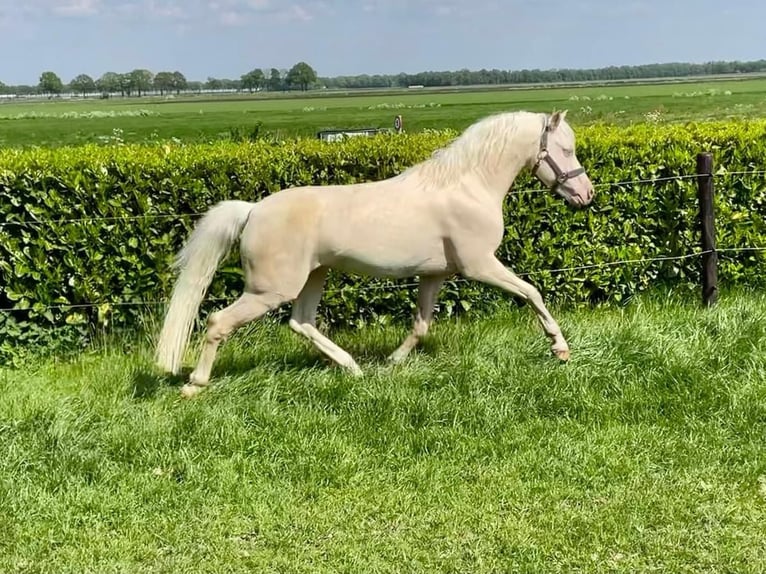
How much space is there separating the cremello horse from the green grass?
1.54 ft

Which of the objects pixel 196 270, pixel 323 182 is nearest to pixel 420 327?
pixel 196 270

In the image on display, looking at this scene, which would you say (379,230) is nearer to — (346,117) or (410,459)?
(410,459)

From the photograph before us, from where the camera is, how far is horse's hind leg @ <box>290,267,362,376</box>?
5.28 meters

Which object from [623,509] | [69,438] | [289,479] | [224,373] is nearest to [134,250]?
[224,373]

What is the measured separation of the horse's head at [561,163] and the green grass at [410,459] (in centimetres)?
113

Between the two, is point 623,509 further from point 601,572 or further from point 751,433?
point 751,433

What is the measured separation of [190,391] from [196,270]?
783 millimetres

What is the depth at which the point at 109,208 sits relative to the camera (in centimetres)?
634

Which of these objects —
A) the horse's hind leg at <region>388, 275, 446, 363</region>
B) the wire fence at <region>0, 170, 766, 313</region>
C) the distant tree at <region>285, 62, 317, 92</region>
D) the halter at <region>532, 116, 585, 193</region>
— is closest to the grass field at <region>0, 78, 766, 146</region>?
the wire fence at <region>0, 170, 766, 313</region>

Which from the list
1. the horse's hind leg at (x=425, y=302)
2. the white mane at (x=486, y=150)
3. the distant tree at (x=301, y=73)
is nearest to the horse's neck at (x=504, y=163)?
the white mane at (x=486, y=150)

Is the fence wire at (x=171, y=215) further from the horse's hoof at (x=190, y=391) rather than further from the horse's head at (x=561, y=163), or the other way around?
the horse's hoof at (x=190, y=391)

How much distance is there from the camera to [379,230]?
4.97 meters

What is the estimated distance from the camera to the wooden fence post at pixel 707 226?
682 cm

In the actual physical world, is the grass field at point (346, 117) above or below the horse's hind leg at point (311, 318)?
→ above
